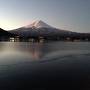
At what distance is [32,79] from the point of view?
42.5ft

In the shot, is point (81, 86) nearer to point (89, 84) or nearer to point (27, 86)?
point (89, 84)

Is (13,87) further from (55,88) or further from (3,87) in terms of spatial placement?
(55,88)

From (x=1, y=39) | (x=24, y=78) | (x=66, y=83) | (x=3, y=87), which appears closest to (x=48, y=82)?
(x=66, y=83)

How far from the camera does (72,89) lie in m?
10.5

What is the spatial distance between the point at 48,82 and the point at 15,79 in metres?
2.43

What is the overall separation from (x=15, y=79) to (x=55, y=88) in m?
3.47

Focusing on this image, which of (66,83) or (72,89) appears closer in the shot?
(72,89)

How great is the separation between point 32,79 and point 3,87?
2.67m

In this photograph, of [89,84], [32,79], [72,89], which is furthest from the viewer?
[32,79]

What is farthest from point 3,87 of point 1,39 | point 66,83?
point 1,39

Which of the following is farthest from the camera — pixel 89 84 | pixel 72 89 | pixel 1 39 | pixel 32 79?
pixel 1 39

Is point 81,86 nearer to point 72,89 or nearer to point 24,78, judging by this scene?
point 72,89

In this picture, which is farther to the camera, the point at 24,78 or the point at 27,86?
the point at 24,78

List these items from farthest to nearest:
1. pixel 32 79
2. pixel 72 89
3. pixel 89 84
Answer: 1. pixel 32 79
2. pixel 89 84
3. pixel 72 89
